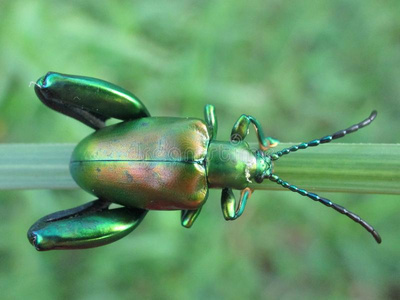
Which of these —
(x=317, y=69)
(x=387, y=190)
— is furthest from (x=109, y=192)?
(x=317, y=69)

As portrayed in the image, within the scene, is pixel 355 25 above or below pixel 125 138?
above

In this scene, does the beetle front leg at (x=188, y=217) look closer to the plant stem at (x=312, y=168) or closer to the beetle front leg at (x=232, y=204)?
the beetle front leg at (x=232, y=204)

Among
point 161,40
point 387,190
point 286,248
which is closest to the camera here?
point 387,190

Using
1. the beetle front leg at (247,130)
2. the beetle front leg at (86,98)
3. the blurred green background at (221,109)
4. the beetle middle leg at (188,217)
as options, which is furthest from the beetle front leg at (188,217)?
the blurred green background at (221,109)

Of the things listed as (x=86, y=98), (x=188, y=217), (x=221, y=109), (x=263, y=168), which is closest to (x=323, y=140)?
(x=263, y=168)

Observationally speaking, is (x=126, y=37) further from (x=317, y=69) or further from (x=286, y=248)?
(x=286, y=248)
